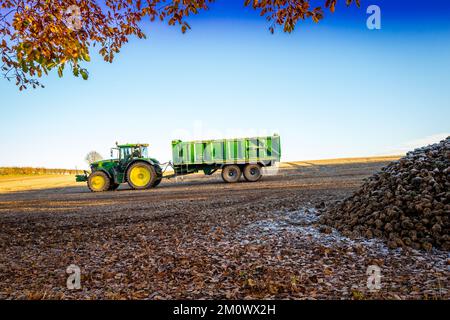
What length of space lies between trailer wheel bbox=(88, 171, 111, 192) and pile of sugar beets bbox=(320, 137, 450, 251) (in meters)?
15.7

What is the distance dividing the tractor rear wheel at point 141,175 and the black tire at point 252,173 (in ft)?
19.6

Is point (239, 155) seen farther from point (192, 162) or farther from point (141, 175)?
point (141, 175)

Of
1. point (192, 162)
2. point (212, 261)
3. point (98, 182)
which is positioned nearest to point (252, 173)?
point (192, 162)

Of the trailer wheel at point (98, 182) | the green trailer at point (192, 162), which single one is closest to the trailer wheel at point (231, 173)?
the green trailer at point (192, 162)

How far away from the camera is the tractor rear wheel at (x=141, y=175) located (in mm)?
19297

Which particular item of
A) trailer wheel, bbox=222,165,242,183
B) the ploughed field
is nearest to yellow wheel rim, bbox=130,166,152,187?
trailer wheel, bbox=222,165,242,183

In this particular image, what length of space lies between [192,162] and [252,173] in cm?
413

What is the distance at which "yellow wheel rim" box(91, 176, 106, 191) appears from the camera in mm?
19656

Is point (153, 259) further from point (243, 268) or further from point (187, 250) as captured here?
point (243, 268)

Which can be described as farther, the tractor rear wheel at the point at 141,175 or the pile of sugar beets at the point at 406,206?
the tractor rear wheel at the point at 141,175

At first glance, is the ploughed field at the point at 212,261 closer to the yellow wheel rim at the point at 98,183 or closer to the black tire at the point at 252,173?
the yellow wheel rim at the point at 98,183

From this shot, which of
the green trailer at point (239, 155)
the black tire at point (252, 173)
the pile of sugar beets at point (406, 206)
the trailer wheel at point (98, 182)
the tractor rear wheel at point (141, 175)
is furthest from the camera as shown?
the green trailer at point (239, 155)

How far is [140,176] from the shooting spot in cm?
1947
